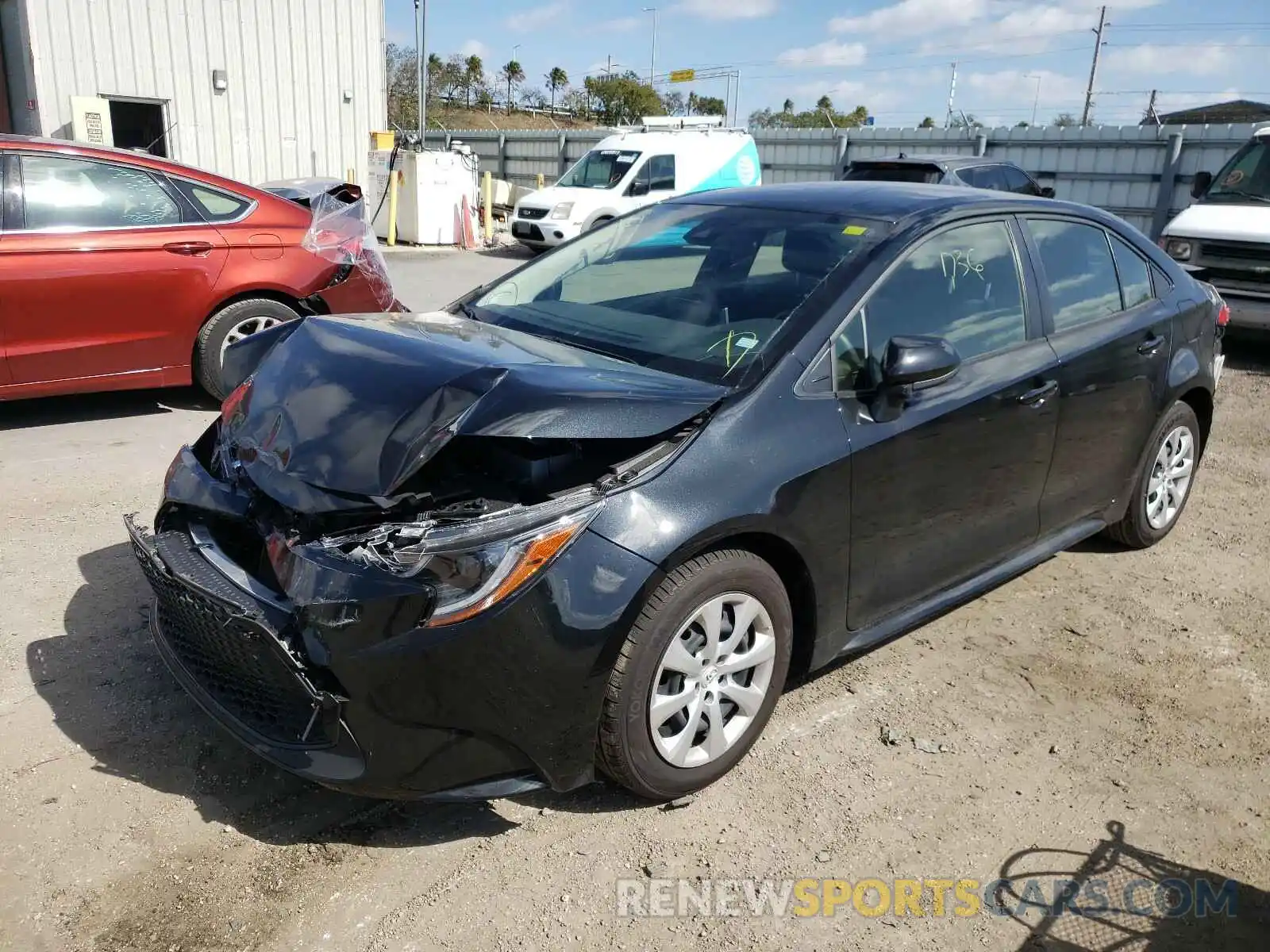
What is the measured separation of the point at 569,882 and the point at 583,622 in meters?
0.70

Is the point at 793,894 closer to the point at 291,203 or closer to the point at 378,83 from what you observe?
the point at 291,203

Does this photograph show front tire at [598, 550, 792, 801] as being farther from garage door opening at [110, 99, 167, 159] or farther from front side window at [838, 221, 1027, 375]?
garage door opening at [110, 99, 167, 159]

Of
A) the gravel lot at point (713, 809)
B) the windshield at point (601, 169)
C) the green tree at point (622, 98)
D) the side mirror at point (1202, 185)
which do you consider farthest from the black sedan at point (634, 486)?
the green tree at point (622, 98)

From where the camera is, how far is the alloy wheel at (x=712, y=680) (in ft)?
9.07

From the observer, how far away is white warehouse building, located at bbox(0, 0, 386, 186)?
16.3 meters

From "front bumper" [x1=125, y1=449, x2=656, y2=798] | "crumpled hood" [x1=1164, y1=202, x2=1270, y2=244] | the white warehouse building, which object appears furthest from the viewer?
the white warehouse building

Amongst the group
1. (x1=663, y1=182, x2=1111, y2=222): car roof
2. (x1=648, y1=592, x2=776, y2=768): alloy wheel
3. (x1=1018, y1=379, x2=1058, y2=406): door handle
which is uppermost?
(x1=663, y1=182, x2=1111, y2=222): car roof

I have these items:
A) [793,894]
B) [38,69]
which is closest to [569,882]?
[793,894]

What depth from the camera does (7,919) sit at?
7.87ft

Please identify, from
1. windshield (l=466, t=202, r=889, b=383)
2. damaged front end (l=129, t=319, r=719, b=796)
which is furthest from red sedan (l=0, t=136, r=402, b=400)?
damaged front end (l=129, t=319, r=719, b=796)

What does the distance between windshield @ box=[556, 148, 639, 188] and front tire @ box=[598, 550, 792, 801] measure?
1582cm

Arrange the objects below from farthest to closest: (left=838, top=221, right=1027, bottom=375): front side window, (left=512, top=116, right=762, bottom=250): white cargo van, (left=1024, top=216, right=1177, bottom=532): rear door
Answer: (left=512, top=116, right=762, bottom=250): white cargo van
(left=1024, top=216, right=1177, bottom=532): rear door
(left=838, top=221, right=1027, bottom=375): front side window

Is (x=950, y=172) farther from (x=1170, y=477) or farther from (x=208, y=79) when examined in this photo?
(x=208, y=79)

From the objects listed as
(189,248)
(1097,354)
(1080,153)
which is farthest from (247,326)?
(1080,153)
